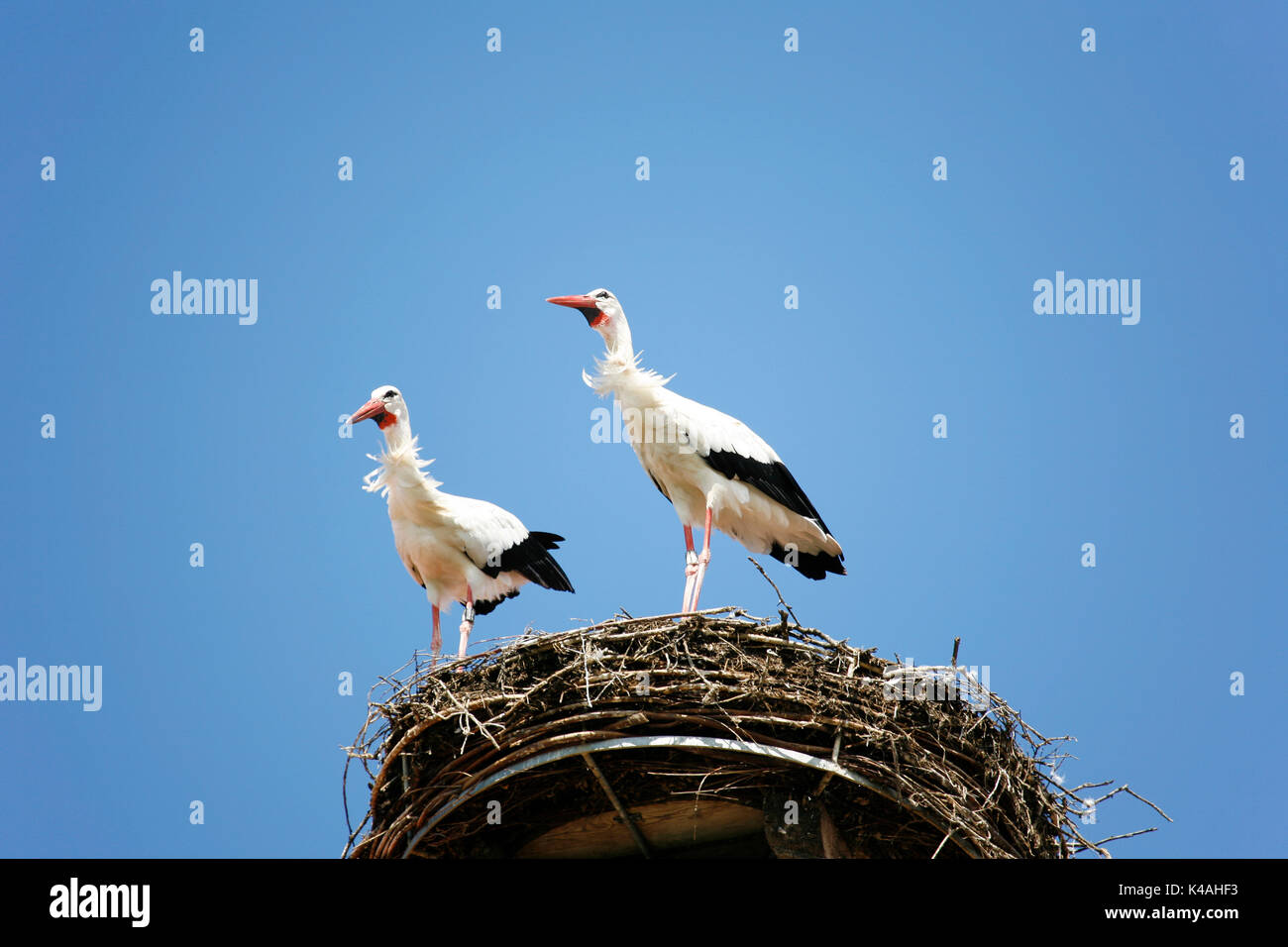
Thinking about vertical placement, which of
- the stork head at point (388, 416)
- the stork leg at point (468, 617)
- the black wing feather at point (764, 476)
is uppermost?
the stork head at point (388, 416)

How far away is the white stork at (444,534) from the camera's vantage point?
1223 centimetres

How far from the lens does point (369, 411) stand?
12266mm

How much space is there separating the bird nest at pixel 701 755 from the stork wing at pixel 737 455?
3.08 metres

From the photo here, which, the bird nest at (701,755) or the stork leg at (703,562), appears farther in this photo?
the stork leg at (703,562)

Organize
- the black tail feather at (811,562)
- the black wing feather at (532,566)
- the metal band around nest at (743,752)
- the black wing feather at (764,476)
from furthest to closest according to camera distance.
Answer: the black wing feather at (532,566) < the black tail feather at (811,562) < the black wing feather at (764,476) < the metal band around nest at (743,752)

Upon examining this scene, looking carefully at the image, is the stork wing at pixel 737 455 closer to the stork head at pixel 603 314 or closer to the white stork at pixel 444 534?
the stork head at pixel 603 314

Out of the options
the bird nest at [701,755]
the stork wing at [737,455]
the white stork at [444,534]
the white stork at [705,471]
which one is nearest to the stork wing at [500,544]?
the white stork at [444,534]

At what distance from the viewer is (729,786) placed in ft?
25.9

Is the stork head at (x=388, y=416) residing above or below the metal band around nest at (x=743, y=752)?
above

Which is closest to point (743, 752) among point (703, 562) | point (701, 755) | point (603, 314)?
point (701, 755)

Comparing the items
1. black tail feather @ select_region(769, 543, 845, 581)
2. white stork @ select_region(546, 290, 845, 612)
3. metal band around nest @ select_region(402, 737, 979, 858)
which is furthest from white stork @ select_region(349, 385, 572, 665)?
metal band around nest @ select_region(402, 737, 979, 858)

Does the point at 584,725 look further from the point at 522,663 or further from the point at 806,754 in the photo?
the point at 806,754

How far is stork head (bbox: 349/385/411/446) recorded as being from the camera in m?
12.3
